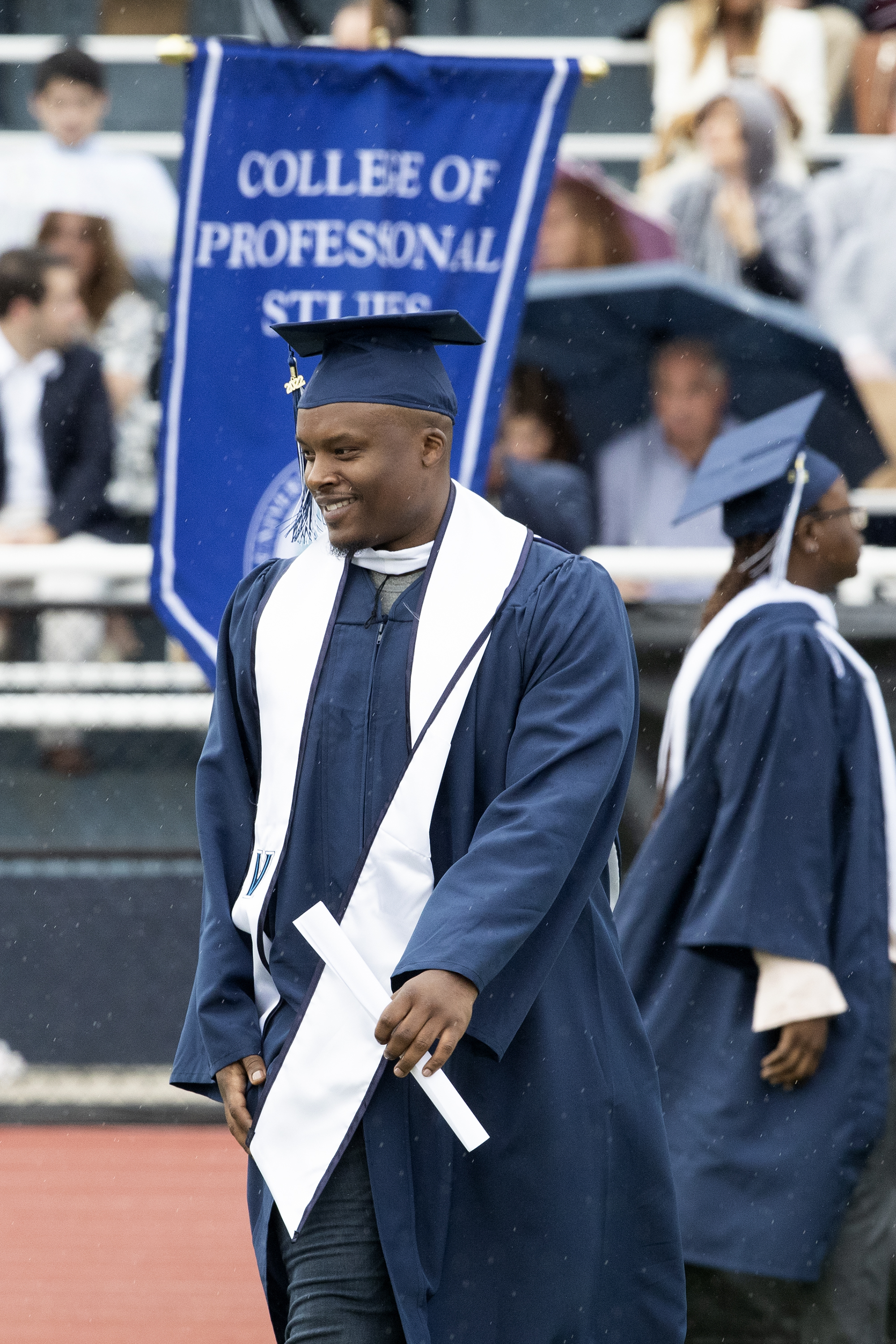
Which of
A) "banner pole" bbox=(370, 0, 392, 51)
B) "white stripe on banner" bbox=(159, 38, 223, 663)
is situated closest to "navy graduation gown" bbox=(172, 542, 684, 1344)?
"white stripe on banner" bbox=(159, 38, 223, 663)

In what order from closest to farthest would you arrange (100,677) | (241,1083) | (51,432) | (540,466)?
1. (241,1083)
2. (100,677)
3. (540,466)
4. (51,432)

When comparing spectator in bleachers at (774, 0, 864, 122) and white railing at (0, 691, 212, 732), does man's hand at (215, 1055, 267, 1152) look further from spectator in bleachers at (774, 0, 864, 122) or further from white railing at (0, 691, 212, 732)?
spectator in bleachers at (774, 0, 864, 122)

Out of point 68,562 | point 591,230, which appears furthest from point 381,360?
point 591,230

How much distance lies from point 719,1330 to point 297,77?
2.94m

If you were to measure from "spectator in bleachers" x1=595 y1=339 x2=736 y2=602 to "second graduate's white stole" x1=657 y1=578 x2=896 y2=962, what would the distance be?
8.36 feet

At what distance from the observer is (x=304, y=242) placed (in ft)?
14.1

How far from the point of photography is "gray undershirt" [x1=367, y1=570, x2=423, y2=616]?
2.56 metres

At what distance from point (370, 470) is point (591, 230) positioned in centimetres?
464

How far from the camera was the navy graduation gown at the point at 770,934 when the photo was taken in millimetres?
3492

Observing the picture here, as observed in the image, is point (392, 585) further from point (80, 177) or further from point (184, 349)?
point (80, 177)

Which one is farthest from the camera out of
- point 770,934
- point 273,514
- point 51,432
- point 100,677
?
point 51,432

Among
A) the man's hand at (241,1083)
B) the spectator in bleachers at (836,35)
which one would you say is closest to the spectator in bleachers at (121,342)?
the spectator in bleachers at (836,35)

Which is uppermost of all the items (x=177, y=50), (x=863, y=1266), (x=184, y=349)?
(x=177, y=50)

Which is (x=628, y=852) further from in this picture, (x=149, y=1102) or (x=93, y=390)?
(x=93, y=390)
